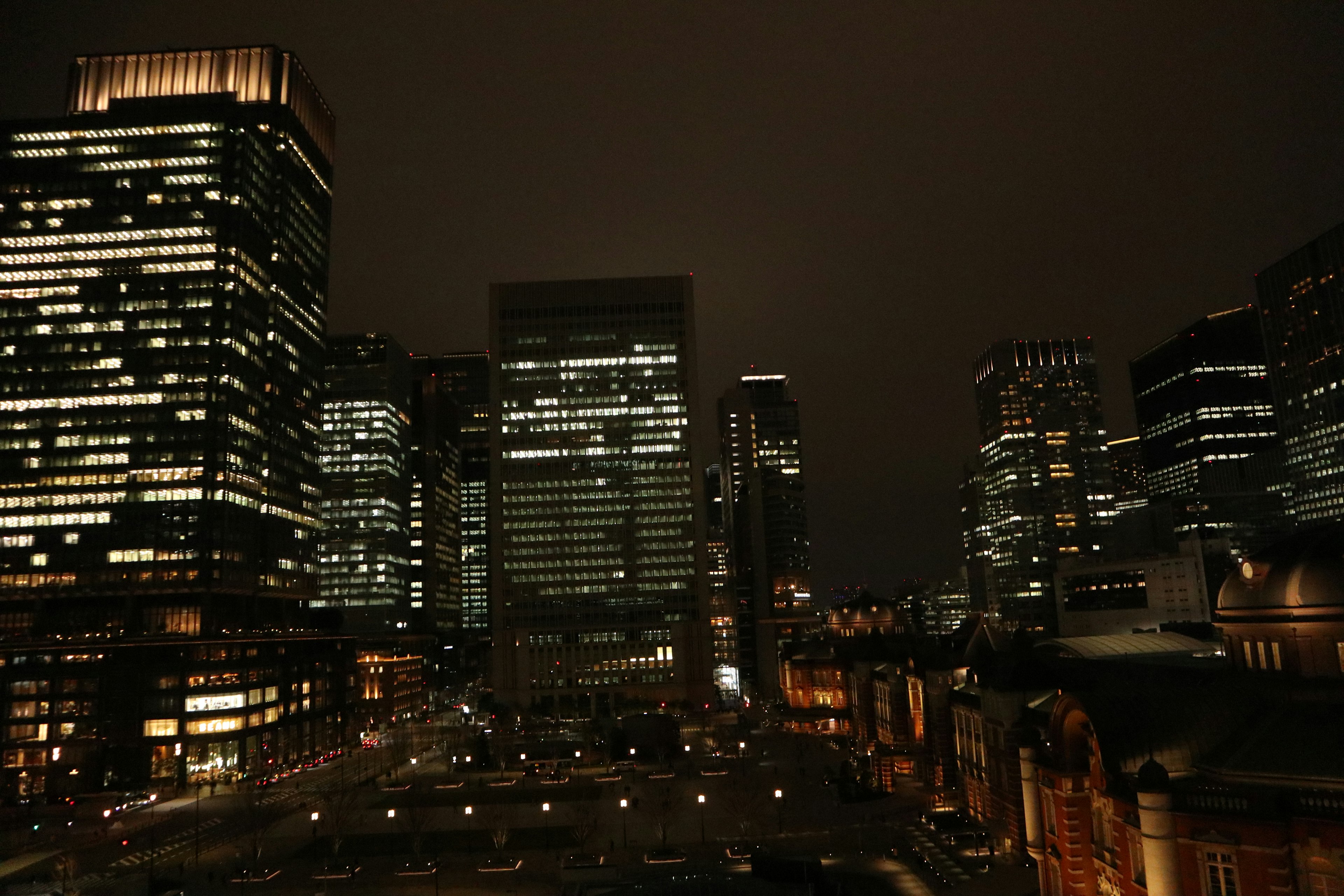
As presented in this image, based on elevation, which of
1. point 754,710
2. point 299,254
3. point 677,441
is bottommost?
point 754,710

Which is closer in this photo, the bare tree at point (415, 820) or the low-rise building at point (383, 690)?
the bare tree at point (415, 820)

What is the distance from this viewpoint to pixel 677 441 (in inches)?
7224

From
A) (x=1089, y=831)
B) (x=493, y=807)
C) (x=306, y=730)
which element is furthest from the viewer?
(x=306, y=730)

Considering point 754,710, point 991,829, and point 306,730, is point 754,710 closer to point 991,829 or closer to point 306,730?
point 306,730

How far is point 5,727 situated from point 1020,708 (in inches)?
4392

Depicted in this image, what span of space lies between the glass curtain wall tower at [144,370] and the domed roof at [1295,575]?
112927 millimetres

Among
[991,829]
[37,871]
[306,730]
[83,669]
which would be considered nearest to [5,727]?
[83,669]

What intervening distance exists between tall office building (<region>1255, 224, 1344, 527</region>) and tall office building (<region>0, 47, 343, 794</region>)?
18640 cm

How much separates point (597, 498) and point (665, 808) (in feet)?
368

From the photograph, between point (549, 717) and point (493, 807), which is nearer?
point (493, 807)

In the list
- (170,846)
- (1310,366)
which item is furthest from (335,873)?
(1310,366)

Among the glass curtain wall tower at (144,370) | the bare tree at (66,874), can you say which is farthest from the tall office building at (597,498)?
the bare tree at (66,874)

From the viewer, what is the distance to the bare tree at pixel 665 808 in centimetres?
6931

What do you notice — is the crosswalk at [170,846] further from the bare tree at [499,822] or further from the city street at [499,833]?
the bare tree at [499,822]
